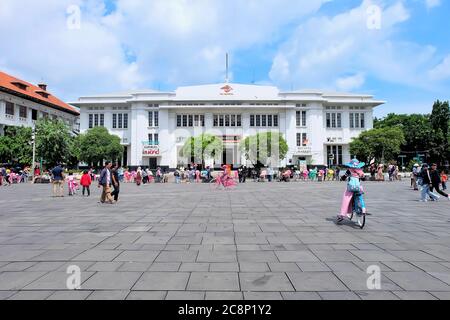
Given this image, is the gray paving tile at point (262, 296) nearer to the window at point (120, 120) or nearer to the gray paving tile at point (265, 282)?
the gray paving tile at point (265, 282)

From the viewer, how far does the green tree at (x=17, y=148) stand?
3728 cm

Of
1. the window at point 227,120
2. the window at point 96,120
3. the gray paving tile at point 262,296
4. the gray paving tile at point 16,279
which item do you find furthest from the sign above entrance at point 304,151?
the gray paving tile at point 16,279

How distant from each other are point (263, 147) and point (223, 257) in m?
40.9

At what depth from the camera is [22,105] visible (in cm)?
4631

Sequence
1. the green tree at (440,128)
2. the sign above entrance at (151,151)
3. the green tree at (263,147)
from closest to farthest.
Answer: the green tree at (263,147), the green tree at (440,128), the sign above entrance at (151,151)

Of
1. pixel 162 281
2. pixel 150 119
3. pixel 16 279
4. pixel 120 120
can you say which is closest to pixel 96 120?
pixel 120 120

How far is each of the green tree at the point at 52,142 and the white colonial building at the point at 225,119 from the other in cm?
1610

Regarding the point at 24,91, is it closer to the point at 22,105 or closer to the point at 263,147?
the point at 22,105

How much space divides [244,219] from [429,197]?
10.1 meters

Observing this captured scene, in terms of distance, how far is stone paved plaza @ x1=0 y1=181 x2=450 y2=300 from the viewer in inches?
146

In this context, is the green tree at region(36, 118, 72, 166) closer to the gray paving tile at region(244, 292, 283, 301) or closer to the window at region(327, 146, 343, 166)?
the gray paving tile at region(244, 292, 283, 301)

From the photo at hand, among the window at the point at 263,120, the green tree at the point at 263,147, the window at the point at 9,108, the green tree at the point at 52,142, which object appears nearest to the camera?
the green tree at the point at 52,142

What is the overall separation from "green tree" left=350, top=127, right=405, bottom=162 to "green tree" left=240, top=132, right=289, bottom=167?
11.0 metres

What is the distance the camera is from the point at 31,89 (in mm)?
51531
